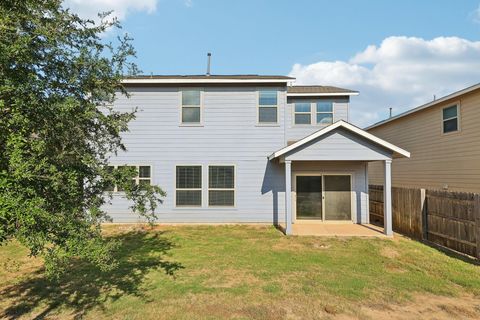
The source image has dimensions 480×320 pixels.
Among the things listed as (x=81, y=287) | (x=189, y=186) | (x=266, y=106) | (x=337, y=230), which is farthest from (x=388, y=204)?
(x=81, y=287)

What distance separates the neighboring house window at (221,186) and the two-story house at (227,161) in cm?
4

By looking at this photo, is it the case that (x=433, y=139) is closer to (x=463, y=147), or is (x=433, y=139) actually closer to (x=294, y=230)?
(x=463, y=147)

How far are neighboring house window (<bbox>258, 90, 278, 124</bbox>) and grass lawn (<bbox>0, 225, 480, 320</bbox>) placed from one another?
5.79 metres

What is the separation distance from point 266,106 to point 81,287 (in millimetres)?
9646

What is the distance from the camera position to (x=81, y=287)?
5.86 metres

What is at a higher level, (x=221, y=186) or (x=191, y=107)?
(x=191, y=107)

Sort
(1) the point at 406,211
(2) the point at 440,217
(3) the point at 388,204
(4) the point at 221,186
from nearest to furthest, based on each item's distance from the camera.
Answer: (2) the point at 440,217 < (3) the point at 388,204 < (1) the point at 406,211 < (4) the point at 221,186

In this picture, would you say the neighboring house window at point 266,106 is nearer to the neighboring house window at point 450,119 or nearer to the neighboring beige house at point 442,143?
the neighboring beige house at point 442,143

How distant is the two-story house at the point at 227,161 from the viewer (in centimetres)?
1285

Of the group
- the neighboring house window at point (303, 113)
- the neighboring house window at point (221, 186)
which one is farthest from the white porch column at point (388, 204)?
the neighboring house window at point (221, 186)

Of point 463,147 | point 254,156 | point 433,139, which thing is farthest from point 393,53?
point 254,156

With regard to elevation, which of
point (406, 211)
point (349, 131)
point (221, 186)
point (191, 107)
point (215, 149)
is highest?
point (191, 107)

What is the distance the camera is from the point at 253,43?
50.1ft

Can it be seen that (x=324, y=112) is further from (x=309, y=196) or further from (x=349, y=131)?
(x=309, y=196)
